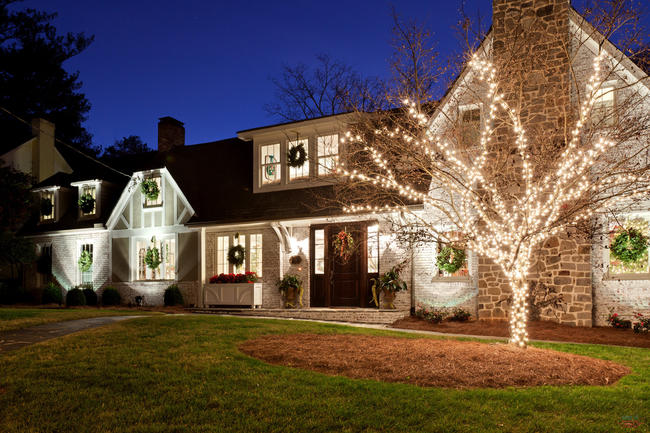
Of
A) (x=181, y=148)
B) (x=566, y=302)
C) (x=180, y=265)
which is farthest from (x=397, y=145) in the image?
(x=181, y=148)

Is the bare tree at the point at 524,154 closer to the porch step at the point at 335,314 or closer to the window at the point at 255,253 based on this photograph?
the porch step at the point at 335,314

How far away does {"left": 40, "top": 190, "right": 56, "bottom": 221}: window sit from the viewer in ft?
71.5

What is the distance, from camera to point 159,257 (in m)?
18.2

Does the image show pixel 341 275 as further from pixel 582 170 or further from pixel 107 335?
pixel 582 170

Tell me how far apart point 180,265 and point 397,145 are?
11.2 metres

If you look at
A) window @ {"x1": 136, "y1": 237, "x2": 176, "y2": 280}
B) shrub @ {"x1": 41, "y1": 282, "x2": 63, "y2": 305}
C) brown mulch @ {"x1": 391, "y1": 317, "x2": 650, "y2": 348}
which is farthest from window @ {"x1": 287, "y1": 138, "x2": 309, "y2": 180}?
shrub @ {"x1": 41, "y1": 282, "x2": 63, "y2": 305}

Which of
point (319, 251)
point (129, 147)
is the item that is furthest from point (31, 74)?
point (319, 251)

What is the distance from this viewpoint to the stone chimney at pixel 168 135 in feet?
73.4

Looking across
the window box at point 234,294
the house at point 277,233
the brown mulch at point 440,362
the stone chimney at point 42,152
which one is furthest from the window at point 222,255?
the stone chimney at point 42,152

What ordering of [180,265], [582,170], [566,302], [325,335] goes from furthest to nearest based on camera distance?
[180,265] < [566,302] < [325,335] < [582,170]

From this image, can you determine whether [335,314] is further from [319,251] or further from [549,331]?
[549,331]

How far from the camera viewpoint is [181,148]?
21.6m

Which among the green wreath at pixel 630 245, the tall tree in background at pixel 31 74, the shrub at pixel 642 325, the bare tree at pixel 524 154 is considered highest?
the tall tree in background at pixel 31 74

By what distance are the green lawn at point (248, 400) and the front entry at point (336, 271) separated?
7.58m
